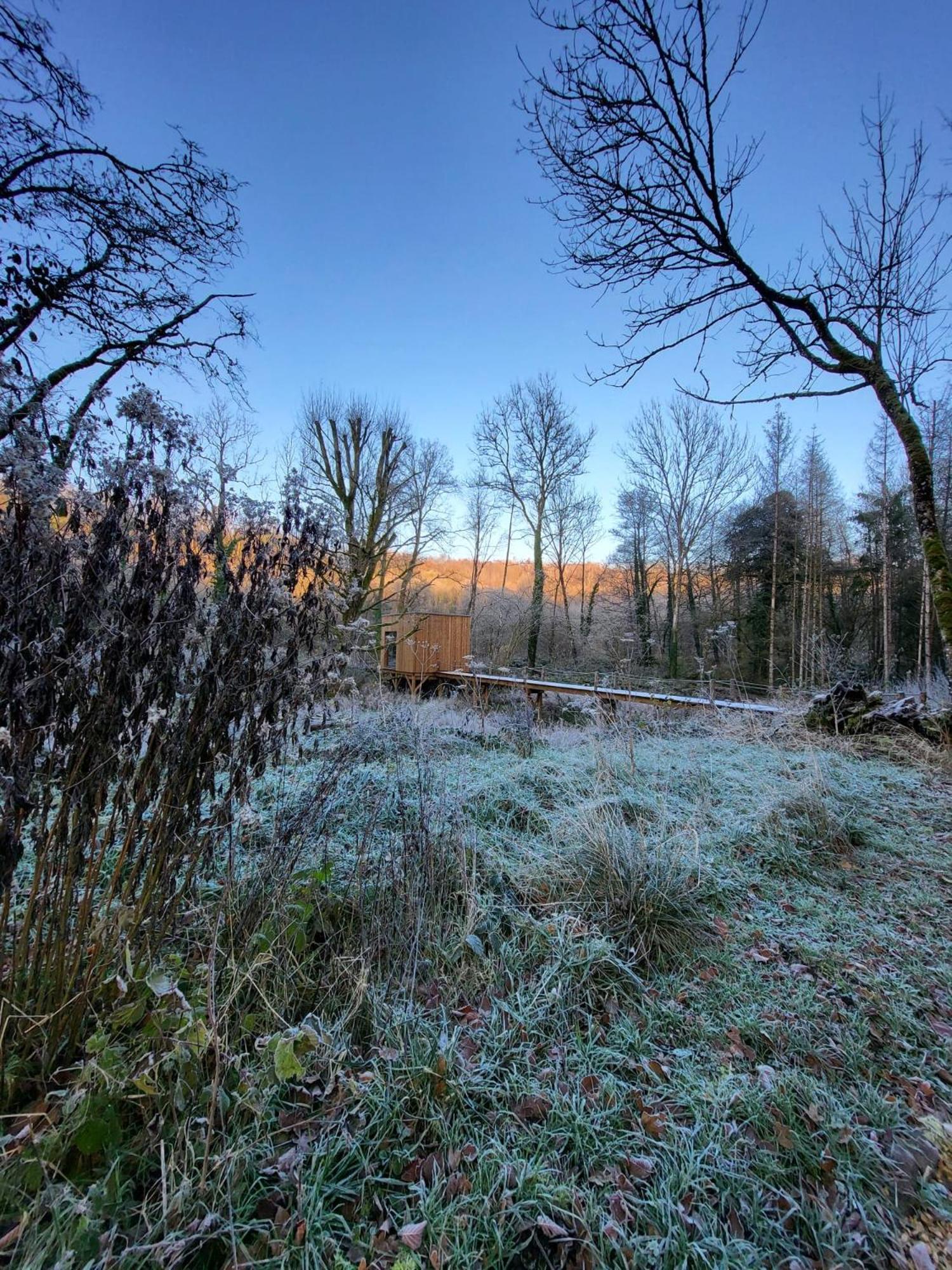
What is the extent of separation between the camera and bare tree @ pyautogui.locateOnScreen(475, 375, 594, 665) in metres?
16.7

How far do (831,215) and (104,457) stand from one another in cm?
558

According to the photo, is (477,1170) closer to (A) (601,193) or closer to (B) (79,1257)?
(B) (79,1257)

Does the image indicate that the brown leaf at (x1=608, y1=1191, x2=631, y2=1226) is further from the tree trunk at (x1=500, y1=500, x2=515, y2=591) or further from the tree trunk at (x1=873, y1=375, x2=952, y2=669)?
the tree trunk at (x1=500, y1=500, x2=515, y2=591)

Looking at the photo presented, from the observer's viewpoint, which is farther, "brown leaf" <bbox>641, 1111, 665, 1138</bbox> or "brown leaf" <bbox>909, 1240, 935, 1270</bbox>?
"brown leaf" <bbox>641, 1111, 665, 1138</bbox>

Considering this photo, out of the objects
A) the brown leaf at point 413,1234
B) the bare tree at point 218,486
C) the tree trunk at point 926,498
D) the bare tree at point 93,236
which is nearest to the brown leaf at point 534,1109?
the brown leaf at point 413,1234

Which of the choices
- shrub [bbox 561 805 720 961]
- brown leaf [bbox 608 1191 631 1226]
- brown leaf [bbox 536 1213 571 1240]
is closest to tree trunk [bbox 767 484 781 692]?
shrub [bbox 561 805 720 961]

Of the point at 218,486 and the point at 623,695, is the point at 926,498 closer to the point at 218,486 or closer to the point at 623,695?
the point at 623,695

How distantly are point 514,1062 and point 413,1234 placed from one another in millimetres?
482

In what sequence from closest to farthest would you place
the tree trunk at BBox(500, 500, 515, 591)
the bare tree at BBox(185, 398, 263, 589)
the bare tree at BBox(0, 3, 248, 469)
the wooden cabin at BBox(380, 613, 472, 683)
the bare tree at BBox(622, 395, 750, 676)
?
the bare tree at BBox(185, 398, 263, 589)
the bare tree at BBox(0, 3, 248, 469)
the wooden cabin at BBox(380, 613, 472, 683)
the bare tree at BBox(622, 395, 750, 676)
the tree trunk at BBox(500, 500, 515, 591)

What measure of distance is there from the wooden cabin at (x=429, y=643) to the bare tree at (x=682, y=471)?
7024 millimetres

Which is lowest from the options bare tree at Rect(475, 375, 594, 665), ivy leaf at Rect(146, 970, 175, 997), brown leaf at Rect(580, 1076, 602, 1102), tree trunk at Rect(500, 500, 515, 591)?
brown leaf at Rect(580, 1076, 602, 1102)

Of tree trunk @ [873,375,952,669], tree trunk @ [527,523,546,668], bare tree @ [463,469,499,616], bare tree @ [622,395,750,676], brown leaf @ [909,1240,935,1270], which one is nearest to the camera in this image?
brown leaf @ [909,1240,935,1270]

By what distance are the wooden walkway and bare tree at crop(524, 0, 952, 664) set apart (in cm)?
287

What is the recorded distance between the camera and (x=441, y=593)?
24312 mm
